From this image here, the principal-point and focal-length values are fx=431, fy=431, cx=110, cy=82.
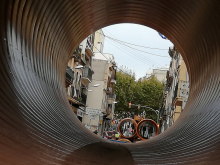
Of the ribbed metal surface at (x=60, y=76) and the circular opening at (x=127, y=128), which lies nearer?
the ribbed metal surface at (x=60, y=76)

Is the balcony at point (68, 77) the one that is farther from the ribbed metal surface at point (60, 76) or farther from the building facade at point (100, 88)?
the building facade at point (100, 88)

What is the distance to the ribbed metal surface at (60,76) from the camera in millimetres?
6215

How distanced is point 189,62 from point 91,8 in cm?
357

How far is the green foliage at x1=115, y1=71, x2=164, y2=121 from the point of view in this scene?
61344 millimetres

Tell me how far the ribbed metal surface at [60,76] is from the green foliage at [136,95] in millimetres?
48532

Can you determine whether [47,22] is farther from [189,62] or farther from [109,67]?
[109,67]

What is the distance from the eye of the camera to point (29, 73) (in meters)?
7.64

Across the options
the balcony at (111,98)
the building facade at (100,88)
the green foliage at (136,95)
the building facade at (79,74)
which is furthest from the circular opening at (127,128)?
the balcony at (111,98)

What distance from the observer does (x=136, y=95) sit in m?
62.0

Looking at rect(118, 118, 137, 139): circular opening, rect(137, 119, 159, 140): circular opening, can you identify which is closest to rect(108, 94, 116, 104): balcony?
rect(118, 118, 137, 139): circular opening

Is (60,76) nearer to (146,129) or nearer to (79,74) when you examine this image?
(146,129)

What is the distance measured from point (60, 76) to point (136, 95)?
168ft

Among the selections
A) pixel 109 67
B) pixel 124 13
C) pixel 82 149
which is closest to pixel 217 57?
pixel 82 149

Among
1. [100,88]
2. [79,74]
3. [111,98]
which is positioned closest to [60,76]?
[79,74]
